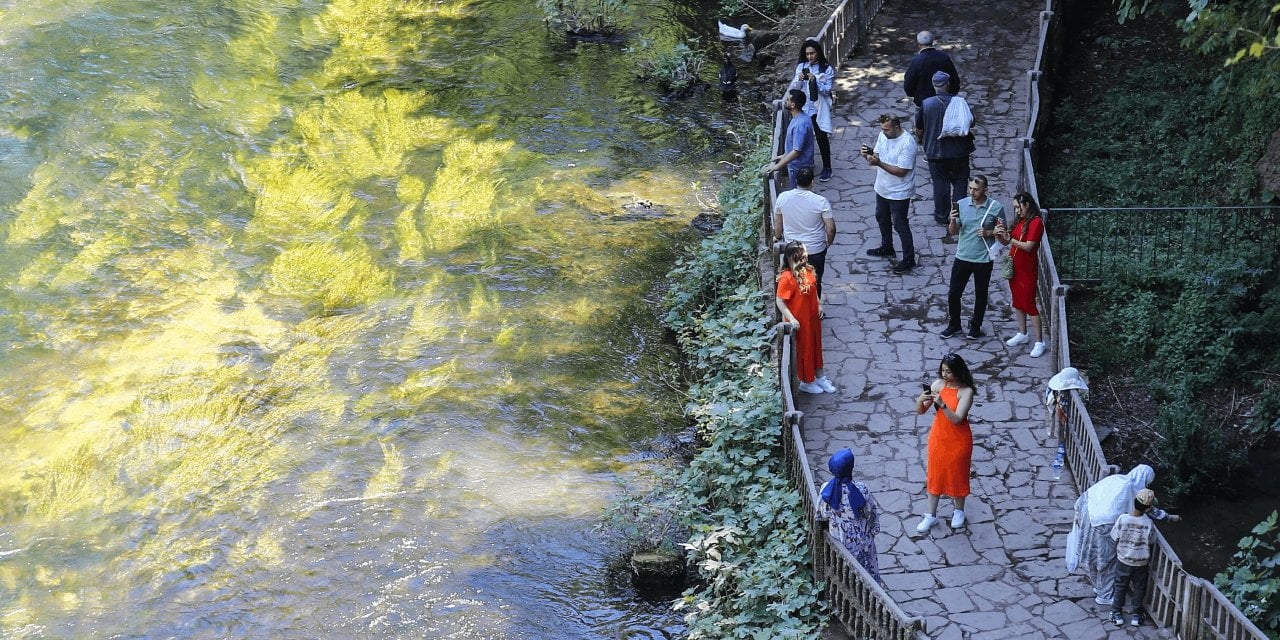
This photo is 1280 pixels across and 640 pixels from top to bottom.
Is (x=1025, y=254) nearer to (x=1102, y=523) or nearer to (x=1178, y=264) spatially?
(x=1102, y=523)

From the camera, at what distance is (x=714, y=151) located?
714 inches

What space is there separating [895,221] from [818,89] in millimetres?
2279

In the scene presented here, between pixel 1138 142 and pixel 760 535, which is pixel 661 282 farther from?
pixel 1138 142

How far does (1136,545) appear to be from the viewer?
25.9 feet

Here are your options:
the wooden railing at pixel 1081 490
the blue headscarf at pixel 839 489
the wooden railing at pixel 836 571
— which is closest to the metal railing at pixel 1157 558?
the wooden railing at pixel 1081 490

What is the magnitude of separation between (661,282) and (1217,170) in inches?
281

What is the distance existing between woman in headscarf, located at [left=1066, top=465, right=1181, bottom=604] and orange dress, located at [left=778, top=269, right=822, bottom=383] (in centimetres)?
283

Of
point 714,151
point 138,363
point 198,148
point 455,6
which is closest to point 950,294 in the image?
point 714,151

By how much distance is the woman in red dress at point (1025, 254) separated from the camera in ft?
34.1

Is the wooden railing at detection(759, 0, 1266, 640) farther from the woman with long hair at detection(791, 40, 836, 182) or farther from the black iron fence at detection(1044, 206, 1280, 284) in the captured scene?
the black iron fence at detection(1044, 206, 1280, 284)

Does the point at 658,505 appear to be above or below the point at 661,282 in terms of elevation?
below

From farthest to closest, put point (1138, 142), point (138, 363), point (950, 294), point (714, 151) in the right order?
point (714, 151) < point (1138, 142) < point (138, 363) < point (950, 294)

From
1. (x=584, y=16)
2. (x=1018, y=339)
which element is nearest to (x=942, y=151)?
(x=1018, y=339)

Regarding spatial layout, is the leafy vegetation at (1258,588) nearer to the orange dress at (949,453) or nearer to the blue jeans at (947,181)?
the orange dress at (949,453)
